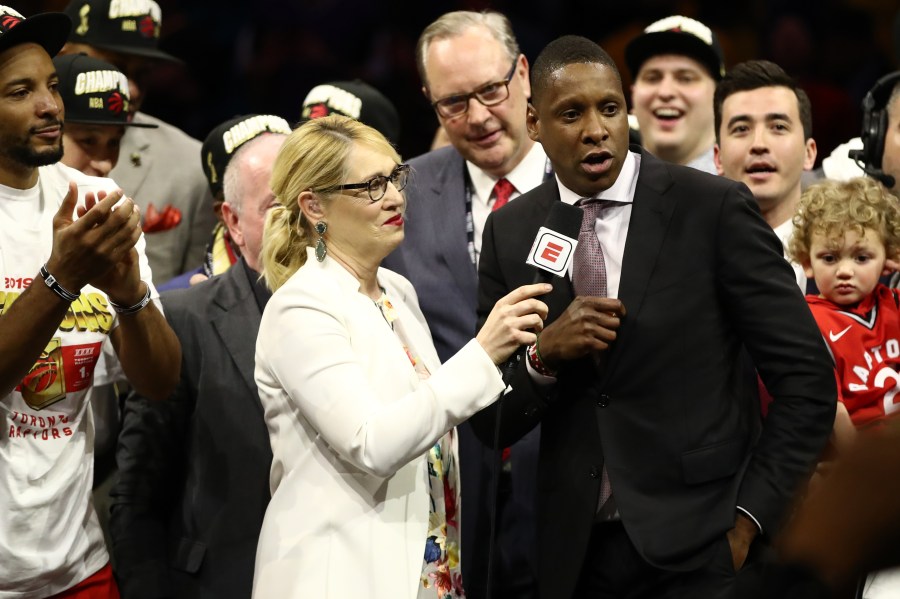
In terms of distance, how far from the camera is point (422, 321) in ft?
9.72

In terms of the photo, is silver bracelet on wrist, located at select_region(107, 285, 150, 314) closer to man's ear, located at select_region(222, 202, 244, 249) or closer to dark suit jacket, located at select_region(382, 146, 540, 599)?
man's ear, located at select_region(222, 202, 244, 249)

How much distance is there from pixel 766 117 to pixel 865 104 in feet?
0.86

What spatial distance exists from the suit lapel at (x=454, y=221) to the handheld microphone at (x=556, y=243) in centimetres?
100

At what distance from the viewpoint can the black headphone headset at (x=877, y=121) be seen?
10.9 ft

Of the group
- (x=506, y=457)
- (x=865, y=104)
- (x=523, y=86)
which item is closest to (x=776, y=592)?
(x=506, y=457)

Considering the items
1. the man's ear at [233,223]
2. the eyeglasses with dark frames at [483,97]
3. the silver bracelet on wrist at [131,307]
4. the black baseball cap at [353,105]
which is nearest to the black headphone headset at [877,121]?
the eyeglasses with dark frames at [483,97]

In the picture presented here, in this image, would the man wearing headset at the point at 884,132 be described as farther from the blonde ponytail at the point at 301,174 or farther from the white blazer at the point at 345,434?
the white blazer at the point at 345,434

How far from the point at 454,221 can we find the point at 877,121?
117cm

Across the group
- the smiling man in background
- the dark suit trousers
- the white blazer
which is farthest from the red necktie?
the dark suit trousers

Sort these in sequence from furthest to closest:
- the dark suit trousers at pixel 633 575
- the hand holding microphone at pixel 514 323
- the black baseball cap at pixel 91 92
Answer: the black baseball cap at pixel 91 92 → the dark suit trousers at pixel 633 575 → the hand holding microphone at pixel 514 323

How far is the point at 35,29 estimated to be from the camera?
2766mm

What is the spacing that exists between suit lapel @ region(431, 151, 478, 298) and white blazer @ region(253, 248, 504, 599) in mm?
787

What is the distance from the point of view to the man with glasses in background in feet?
10.8

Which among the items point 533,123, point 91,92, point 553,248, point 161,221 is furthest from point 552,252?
point 161,221
